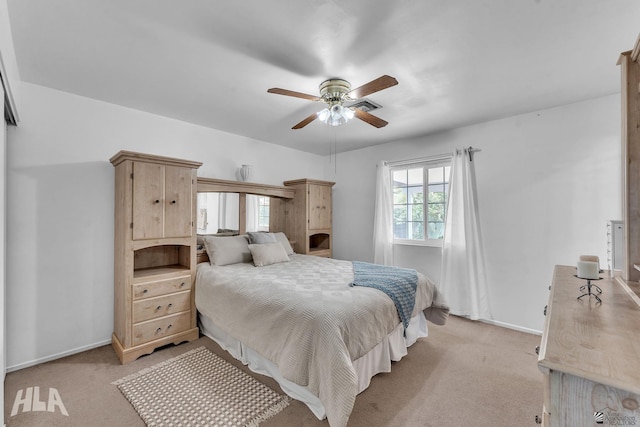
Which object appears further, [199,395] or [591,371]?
[199,395]

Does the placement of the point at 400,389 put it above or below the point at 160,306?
below

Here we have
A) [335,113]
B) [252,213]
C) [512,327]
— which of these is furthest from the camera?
[252,213]

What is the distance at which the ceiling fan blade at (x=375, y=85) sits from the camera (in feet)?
5.86

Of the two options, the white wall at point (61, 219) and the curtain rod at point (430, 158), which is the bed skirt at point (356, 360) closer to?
the white wall at point (61, 219)

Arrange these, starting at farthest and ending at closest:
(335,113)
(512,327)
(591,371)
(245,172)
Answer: (245,172) < (512,327) < (335,113) < (591,371)

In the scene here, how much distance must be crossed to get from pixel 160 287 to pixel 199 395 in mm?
1170

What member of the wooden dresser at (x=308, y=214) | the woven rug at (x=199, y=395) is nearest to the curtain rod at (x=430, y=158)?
the wooden dresser at (x=308, y=214)

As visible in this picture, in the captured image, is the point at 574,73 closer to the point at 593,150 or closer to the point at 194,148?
the point at 593,150

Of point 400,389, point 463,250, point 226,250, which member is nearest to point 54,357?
point 226,250

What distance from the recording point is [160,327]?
8.90 feet

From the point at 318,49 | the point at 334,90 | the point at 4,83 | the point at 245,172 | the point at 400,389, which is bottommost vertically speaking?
the point at 400,389

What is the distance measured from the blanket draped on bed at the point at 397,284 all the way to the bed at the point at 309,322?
2.6 inches

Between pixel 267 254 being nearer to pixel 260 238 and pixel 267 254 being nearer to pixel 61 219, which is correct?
pixel 260 238

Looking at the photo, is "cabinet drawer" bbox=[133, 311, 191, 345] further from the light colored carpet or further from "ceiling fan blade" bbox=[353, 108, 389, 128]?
"ceiling fan blade" bbox=[353, 108, 389, 128]
